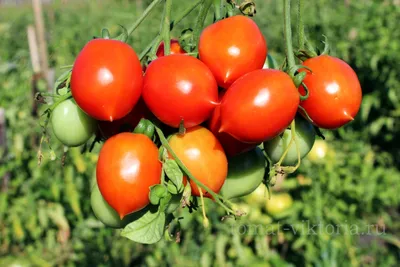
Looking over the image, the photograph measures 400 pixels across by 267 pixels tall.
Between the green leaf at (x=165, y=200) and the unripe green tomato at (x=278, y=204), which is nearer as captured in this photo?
the green leaf at (x=165, y=200)

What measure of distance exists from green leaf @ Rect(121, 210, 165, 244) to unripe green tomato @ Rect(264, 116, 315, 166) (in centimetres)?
19

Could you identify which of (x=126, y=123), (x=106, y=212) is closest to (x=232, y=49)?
(x=126, y=123)

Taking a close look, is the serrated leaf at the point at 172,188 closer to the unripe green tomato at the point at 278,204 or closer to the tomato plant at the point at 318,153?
the unripe green tomato at the point at 278,204

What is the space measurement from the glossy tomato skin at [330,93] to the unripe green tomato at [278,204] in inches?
62.1

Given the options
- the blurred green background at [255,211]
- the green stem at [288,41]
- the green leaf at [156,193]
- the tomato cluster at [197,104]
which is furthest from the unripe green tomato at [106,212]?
the blurred green background at [255,211]

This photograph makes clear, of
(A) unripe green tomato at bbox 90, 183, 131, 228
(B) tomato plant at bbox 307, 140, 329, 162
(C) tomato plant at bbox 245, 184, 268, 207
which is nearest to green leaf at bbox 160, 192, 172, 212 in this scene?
(A) unripe green tomato at bbox 90, 183, 131, 228

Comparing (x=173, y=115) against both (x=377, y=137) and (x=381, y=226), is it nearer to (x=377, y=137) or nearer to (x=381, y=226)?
(x=381, y=226)

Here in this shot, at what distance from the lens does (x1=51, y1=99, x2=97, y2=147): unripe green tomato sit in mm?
766

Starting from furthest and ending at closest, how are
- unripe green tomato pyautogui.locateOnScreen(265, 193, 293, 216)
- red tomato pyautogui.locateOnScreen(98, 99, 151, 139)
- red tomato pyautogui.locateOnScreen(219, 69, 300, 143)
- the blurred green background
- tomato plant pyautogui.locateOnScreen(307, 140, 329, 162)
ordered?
tomato plant pyautogui.locateOnScreen(307, 140, 329, 162) < unripe green tomato pyautogui.locateOnScreen(265, 193, 293, 216) < the blurred green background < red tomato pyautogui.locateOnScreen(98, 99, 151, 139) < red tomato pyautogui.locateOnScreen(219, 69, 300, 143)

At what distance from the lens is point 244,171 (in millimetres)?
809

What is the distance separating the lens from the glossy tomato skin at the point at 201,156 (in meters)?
0.70

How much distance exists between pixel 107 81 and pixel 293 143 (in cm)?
28

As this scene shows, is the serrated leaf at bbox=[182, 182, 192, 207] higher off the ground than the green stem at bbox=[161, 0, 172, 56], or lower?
lower

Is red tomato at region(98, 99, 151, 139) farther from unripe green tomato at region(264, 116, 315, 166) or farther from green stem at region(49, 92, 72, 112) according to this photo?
unripe green tomato at region(264, 116, 315, 166)
